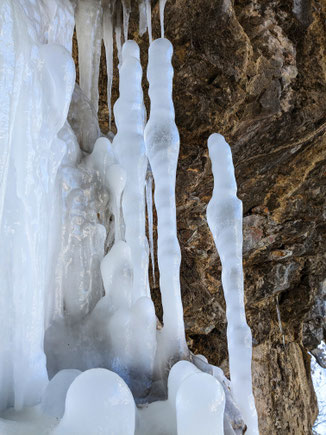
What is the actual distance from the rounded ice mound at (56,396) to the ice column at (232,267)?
813 mm

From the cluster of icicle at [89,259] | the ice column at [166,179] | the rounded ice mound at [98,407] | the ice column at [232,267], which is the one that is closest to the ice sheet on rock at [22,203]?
the cluster of icicle at [89,259]

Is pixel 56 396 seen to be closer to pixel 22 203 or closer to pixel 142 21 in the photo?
pixel 22 203

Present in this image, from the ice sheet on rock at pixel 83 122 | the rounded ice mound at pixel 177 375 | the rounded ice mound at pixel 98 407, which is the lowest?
the rounded ice mound at pixel 177 375

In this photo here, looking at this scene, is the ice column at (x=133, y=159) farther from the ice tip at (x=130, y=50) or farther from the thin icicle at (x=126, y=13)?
the thin icicle at (x=126, y=13)

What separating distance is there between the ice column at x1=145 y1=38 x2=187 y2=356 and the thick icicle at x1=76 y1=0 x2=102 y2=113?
0.66m

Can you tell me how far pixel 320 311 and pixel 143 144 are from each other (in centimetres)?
417

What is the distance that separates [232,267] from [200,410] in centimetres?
97

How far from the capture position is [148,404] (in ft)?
4.66

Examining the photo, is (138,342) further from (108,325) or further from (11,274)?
(11,274)

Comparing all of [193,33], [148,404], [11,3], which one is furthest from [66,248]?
[193,33]

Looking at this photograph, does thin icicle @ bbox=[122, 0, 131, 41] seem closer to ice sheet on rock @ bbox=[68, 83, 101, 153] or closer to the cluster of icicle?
the cluster of icicle

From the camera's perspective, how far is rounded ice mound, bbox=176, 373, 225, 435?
100 centimetres

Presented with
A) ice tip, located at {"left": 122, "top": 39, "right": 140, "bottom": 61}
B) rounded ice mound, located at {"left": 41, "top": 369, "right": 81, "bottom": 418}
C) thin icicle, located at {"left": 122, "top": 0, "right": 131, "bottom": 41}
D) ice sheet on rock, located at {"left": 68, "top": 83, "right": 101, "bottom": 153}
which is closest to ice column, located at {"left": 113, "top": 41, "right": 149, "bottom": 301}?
ice tip, located at {"left": 122, "top": 39, "right": 140, "bottom": 61}

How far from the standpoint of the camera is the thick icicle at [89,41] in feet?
8.28
